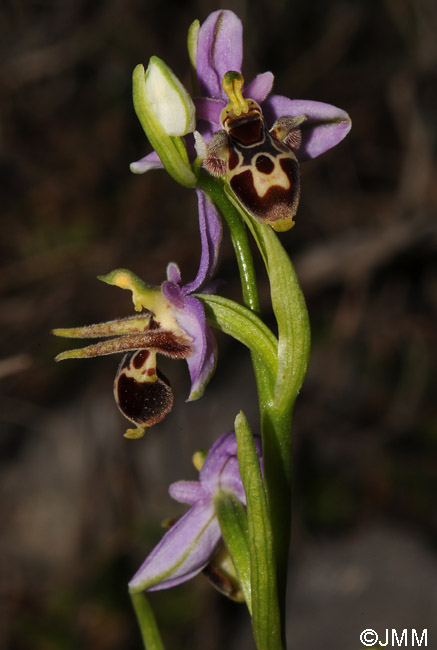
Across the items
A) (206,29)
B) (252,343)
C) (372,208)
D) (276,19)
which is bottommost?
(252,343)

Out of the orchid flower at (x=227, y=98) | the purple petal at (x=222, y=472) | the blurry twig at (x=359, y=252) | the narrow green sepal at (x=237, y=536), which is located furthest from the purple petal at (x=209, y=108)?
the blurry twig at (x=359, y=252)

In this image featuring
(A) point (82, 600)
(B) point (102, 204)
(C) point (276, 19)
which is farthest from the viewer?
(C) point (276, 19)

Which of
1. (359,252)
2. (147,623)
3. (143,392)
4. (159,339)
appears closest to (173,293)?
(159,339)

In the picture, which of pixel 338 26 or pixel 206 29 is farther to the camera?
pixel 338 26

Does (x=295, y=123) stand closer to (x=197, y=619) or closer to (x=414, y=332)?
(x=197, y=619)

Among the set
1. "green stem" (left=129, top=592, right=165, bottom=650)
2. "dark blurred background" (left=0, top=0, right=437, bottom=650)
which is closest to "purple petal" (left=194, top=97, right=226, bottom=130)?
"green stem" (left=129, top=592, right=165, bottom=650)

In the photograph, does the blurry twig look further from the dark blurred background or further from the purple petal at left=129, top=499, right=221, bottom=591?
the purple petal at left=129, top=499, right=221, bottom=591

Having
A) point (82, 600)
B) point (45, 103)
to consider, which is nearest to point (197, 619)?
point (82, 600)
